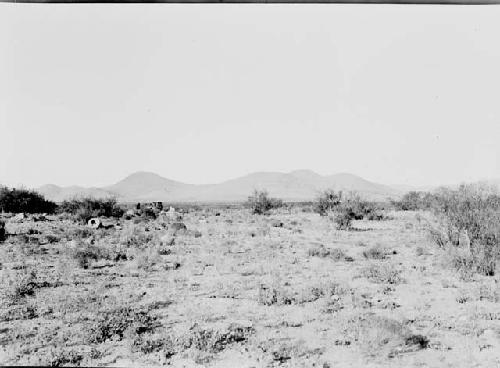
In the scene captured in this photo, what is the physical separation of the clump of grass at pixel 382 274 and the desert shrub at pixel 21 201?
1922 centimetres

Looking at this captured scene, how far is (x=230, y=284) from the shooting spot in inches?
335

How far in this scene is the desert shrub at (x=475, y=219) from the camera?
8836 millimetres

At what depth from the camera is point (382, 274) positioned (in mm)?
8867

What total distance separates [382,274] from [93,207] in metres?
16.4

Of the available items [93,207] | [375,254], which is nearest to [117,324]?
[375,254]

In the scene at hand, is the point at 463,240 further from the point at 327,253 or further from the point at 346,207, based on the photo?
the point at 346,207

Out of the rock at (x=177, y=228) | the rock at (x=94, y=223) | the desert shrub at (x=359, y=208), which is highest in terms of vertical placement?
the desert shrub at (x=359, y=208)

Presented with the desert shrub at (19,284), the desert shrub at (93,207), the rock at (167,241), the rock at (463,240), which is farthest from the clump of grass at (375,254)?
the desert shrub at (93,207)

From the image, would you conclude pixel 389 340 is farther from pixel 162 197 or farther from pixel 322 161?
pixel 162 197

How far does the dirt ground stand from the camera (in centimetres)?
564

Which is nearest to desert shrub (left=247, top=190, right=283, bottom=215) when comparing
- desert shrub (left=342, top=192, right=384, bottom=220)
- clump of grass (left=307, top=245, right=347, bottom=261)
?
desert shrub (left=342, top=192, right=384, bottom=220)

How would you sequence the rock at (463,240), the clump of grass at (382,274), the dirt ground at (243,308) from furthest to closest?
1. the rock at (463,240)
2. the clump of grass at (382,274)
3. the dirt ground at (243,308)

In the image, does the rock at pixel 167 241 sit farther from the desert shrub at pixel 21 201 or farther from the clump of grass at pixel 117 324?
the desert shrub at pixel 21 201

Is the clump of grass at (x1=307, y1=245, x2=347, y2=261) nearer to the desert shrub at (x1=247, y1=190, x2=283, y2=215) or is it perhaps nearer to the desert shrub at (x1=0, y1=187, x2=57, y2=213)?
the desert shrub at (x1=247, y1=190, x2=283, y2=215)
